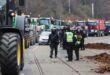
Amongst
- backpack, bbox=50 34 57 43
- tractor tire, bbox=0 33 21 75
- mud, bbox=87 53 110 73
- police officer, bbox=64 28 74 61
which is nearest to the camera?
tractor tire, bbox=0 33 21 75

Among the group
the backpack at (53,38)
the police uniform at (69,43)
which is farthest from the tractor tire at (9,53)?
the backpack at (53,38)

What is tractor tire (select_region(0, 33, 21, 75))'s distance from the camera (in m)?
15.0

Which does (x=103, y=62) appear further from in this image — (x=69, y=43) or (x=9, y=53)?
(x=9, y=53)

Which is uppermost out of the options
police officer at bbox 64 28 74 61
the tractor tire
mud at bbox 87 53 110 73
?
the tractor tire

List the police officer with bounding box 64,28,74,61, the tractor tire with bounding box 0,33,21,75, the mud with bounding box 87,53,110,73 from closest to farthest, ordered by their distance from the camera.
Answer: the tractor tire with bounding box 0,33,21,75, the mud with bounding box 87,53,110,73, the police officer with bounding box 64,28,74,61

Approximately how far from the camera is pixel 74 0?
144 meters

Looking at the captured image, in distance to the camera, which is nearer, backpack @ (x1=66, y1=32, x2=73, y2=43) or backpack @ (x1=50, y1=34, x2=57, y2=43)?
backpack @ (x1=66, y1=32, x2=73, y2=43)

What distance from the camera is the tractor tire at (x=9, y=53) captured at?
49.1 feet

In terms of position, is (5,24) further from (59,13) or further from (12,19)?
(59,13)

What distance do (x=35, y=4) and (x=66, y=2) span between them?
17979 mm

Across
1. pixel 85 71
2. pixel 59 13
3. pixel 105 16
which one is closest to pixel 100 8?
pixel 105 16

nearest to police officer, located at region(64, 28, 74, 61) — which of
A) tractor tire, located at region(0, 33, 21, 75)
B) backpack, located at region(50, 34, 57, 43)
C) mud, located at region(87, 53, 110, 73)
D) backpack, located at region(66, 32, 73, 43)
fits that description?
backpack, located at region(66, 32, 73, 43)

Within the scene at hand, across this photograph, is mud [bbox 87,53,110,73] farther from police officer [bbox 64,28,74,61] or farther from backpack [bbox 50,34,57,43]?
backpack [bbox 50,34,57,43]

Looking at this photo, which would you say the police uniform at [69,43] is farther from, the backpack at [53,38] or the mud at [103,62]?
the backpack at [53,38]
